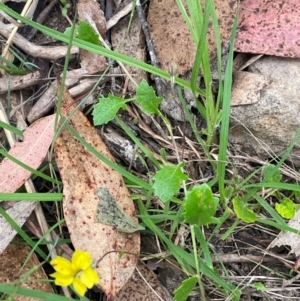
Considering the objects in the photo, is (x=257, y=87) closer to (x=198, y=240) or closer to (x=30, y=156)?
(x=198, y=240)

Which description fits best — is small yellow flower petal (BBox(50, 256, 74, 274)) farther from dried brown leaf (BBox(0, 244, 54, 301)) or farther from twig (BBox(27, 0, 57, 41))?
twig (BBox(27, 0, 57, 41))

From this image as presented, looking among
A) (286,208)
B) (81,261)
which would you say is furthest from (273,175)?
(81,261)

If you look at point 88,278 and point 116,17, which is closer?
point 88,278

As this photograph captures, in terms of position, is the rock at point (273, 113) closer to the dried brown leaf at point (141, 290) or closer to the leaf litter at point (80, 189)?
the leaf litter at point (80, 189)

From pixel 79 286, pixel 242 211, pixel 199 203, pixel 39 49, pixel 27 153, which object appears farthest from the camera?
pixel 39 49

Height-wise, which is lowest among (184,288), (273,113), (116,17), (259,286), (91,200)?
(259,286)

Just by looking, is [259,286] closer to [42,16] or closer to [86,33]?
[86,33]

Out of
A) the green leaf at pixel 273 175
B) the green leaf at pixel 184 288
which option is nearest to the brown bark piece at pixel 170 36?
the green leaf at pixel 273 175
